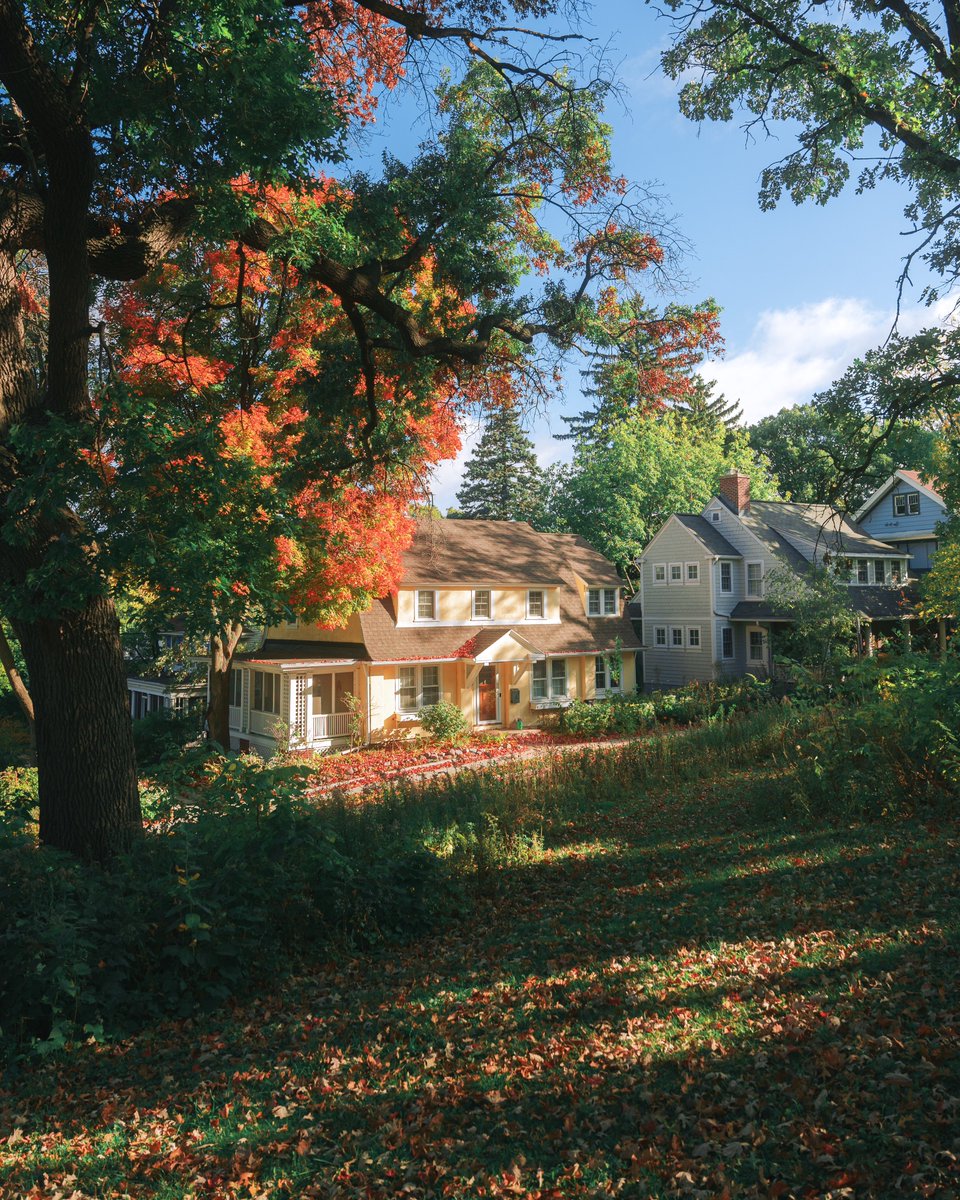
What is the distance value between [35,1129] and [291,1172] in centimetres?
166

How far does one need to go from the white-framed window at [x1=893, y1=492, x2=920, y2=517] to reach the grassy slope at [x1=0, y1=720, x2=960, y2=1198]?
122 ft

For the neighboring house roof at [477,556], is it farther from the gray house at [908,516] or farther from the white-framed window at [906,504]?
the white-framed window at [906,504]

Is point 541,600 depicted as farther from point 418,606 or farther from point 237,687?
point 237,687

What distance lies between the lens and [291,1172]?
12.6 ft

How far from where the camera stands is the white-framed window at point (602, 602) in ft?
112

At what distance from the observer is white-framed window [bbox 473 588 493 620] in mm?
29631

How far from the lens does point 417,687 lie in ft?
90.9

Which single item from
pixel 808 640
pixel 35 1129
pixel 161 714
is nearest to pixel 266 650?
pixel 161 714

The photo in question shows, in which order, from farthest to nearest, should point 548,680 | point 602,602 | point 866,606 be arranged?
point 602,602 → point 866,606 → point 548,680

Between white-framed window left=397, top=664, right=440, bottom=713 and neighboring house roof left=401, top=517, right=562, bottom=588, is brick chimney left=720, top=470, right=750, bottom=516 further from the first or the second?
white-framed window left=397, top=664, right=440, bottom=713

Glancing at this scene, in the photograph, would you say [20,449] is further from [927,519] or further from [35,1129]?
[927,519]

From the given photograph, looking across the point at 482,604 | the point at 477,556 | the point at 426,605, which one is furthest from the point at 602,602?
the point at 426,605

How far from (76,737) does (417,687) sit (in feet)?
67.1

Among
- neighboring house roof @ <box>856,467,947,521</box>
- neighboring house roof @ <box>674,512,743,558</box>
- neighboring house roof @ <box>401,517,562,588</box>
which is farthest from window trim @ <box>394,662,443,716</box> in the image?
neighboring house roof @ <box>856,467,947,521</box>
